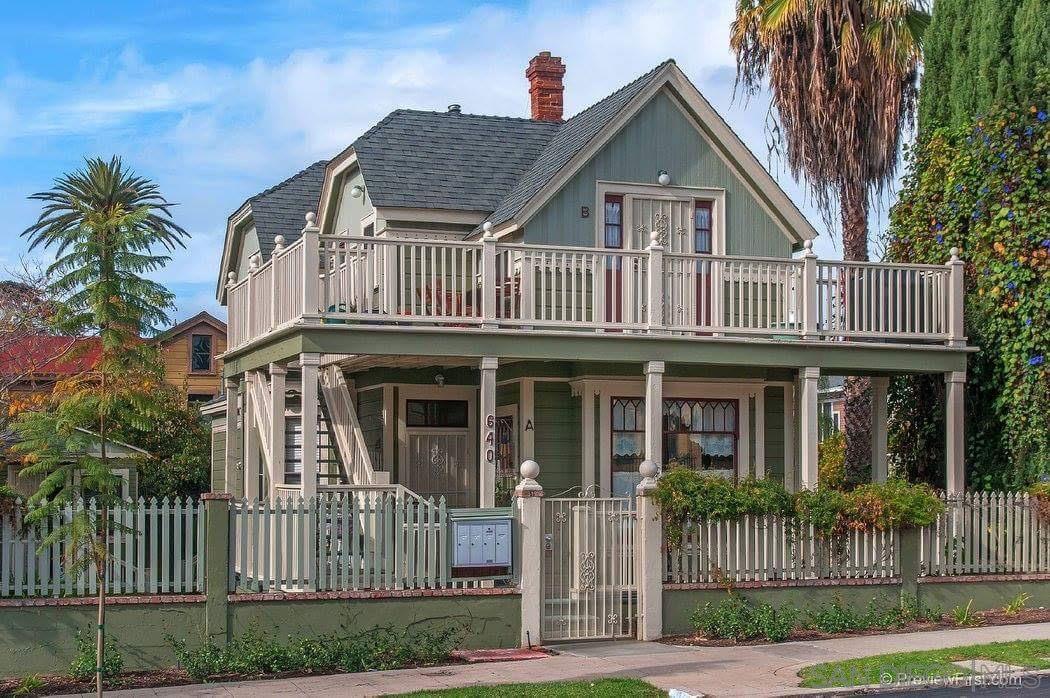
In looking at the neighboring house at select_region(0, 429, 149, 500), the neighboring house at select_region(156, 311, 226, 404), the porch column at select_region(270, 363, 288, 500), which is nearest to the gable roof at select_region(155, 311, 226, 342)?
the neighboring house at select_region(156, 311, 226, 404)

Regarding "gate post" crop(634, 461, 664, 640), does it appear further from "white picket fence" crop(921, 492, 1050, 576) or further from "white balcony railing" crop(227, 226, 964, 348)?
"white picket fence" crop(921, 492, 1050, 576)

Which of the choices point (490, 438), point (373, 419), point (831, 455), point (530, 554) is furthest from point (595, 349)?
point (831, 455)

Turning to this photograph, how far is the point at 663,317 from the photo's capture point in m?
18.0

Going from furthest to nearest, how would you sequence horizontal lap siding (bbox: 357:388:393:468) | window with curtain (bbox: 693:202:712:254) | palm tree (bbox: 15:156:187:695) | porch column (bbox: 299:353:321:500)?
horizontal lap siding (bbox: 357:388:393:468) → window with curtain (bbox: 693:202:712:254) → porch column (bbox: 299:353:321:500) → palm tree (bbox: 15:156:187:695)

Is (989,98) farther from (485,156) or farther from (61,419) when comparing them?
(61,419)

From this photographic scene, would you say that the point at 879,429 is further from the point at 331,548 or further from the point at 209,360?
the point at 209,360

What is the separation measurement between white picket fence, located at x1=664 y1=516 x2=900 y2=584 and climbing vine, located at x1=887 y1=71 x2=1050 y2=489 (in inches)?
154

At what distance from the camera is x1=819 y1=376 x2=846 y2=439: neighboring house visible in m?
44.5

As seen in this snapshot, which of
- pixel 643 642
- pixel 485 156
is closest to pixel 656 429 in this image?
pixel 643 642

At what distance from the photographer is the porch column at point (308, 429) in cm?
1573

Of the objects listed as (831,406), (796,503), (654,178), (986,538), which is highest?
(654,178)

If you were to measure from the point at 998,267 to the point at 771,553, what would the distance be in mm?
6435

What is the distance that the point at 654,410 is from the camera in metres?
17.4

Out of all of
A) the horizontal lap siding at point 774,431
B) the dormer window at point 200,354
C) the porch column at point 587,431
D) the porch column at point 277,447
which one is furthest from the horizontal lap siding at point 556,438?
the dormer window at point 200,354
